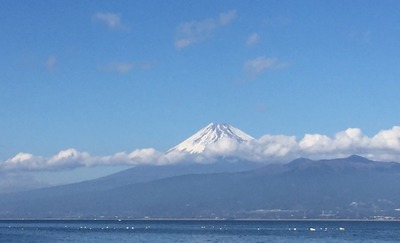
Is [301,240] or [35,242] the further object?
[301,240]

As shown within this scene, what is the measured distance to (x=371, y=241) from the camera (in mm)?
100438

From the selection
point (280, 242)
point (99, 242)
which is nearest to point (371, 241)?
point (280, 242)

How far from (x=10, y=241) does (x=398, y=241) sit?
46494 millimetres

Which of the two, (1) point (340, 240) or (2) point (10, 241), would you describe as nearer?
(2) point (10, 241)

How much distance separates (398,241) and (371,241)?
10.7 feet

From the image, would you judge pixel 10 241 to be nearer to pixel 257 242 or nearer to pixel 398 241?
pixel 257 242

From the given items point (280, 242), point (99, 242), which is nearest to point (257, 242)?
point (280, 242)

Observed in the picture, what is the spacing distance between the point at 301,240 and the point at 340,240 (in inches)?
195

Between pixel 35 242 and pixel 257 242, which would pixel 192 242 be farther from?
pixel 35 242

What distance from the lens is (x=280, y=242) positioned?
319 ft

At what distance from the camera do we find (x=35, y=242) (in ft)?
310

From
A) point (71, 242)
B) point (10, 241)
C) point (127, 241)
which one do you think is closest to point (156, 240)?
point (127, 241)

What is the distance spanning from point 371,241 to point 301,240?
8.56 metres

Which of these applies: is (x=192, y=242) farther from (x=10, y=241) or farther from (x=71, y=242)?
(x=10, y=241)
